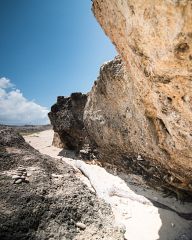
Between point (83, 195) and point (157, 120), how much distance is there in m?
2.90

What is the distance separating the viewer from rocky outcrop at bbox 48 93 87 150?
1576 cm

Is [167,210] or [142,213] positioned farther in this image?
[167,210]

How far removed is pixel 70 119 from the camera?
631 inches

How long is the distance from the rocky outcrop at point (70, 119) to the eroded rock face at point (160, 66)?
25.0 feet

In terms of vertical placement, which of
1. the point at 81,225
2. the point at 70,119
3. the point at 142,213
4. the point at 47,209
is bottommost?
the point at 142,213

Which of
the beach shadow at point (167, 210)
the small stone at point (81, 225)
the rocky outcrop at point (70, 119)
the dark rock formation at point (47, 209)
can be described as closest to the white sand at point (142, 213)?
the beach shadow at point (167, 210)

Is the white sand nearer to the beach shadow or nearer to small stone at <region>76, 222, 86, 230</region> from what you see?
the beach shadow

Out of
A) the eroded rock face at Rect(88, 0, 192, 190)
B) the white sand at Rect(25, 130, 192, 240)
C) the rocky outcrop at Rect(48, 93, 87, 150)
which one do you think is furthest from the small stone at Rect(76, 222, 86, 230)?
the rocky outcrop at Rect(48, 93, 87, 150)

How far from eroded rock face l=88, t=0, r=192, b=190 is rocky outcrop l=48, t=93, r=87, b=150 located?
7.63 meters

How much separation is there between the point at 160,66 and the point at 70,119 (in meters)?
12.8

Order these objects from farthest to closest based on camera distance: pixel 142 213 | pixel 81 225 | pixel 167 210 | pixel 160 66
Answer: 1. pixel 167 210
2. pixel 142 213
3. pixel 81 225
4. pixel 160 66

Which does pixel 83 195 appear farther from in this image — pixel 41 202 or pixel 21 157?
pixel 21 157

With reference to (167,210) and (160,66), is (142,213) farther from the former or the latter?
(160,66)

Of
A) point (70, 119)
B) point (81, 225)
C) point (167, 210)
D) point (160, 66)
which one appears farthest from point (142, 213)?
point (70, 119)
